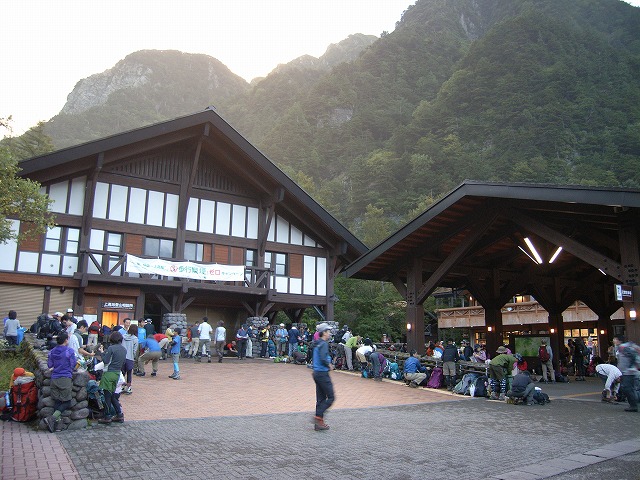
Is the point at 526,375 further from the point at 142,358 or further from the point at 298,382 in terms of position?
the point at 142,358

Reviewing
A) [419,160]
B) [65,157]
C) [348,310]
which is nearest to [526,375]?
[65,157]

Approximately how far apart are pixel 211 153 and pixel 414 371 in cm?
1567

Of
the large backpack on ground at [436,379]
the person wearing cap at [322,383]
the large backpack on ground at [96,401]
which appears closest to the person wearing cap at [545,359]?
the large backpack on ground at [436,379]

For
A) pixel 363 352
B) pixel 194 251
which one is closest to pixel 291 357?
pixel 363 352

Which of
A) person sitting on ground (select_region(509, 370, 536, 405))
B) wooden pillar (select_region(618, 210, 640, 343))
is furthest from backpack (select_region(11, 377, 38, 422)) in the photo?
wooden pillar (select_region(618, 210, 640, 343))

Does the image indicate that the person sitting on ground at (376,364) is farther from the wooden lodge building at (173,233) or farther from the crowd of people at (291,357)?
the wooden lodge building at (173,233)

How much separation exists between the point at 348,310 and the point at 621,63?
71.5 m

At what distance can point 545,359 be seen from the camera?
1925 cm

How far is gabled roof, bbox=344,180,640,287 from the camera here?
13881mm

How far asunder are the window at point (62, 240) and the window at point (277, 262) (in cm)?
933

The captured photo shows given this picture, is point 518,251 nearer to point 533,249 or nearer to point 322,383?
point 533,249

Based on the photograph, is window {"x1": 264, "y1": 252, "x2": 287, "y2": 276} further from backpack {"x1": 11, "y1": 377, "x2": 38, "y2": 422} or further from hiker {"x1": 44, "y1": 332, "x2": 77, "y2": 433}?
hiker {"x1": 44, "y1": 332, "x2": 77, "y2": 433}

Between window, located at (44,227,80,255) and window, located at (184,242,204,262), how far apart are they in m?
4.99

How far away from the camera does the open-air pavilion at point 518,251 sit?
1338cm
